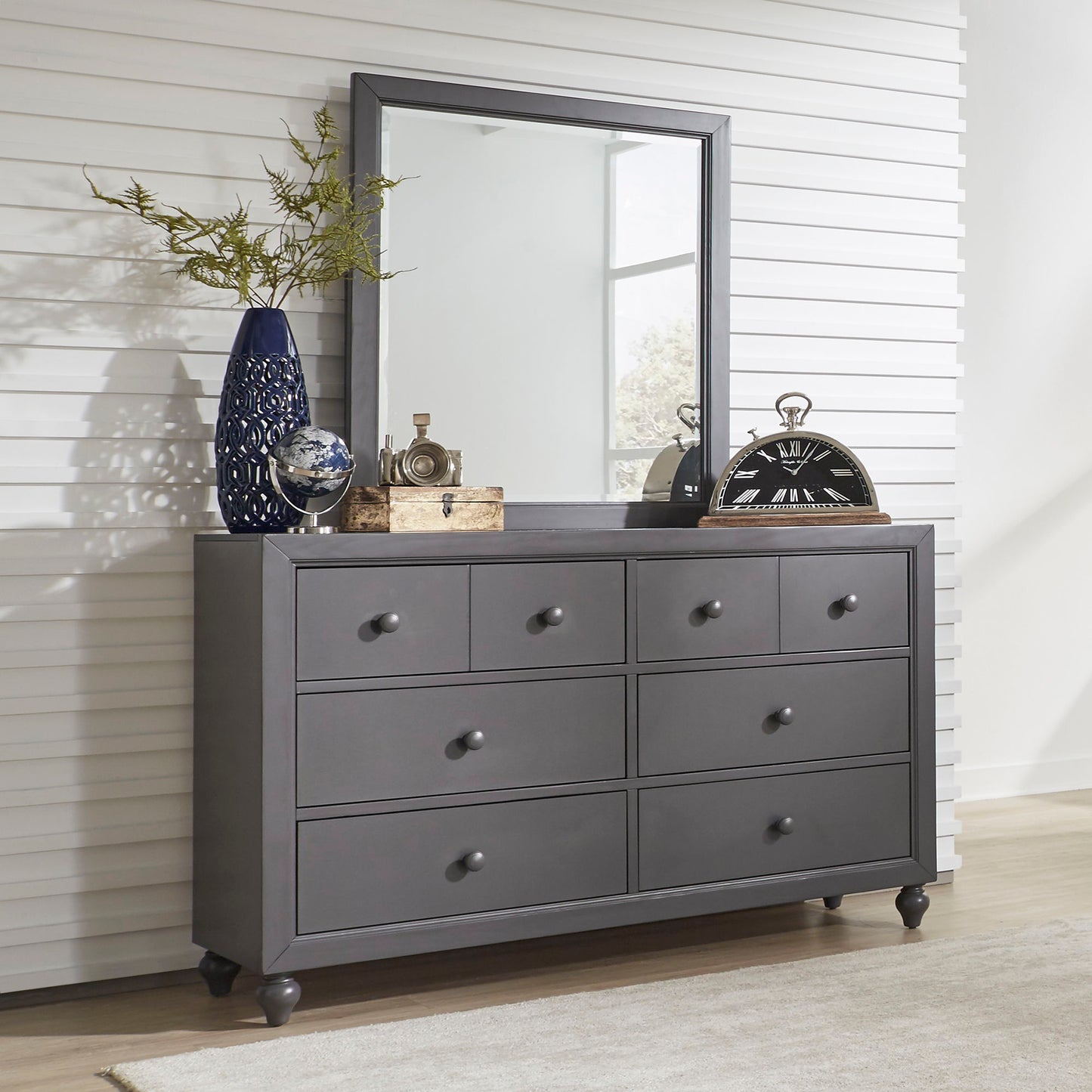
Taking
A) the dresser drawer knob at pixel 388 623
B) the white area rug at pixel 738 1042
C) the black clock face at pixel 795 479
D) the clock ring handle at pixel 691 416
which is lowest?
the white area rug at pixel 738 1042

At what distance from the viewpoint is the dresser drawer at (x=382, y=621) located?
240cm

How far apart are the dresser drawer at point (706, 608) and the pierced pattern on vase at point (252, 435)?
0.71 m

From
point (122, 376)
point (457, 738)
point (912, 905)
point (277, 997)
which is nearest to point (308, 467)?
point (122, 376)

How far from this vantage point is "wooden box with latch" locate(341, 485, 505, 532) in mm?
2580

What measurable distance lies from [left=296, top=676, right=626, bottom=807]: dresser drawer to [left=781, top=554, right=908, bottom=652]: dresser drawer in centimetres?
Result: 43

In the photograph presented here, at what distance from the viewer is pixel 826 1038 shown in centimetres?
234

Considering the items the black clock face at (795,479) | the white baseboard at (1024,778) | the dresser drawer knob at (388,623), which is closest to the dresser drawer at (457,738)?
the dresser drawer knob at (388,623)

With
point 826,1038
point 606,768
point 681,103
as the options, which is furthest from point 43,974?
point 681,103

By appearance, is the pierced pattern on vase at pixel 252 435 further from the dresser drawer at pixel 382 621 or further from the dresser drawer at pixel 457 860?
the dresser drawer at pixel 457 860

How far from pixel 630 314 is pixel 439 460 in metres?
0.67

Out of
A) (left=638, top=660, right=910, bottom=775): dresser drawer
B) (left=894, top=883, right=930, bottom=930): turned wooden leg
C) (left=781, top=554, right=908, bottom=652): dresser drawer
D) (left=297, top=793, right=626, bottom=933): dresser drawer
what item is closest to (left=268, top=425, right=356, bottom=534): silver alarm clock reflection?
(left=297, top=793, right=626, bottom=933): dresser drawer

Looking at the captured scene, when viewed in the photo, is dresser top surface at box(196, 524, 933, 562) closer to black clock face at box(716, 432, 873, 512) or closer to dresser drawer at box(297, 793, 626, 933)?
black clock face at box(716, 432, 873, 512)

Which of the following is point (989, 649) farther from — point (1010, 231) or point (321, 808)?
point (321, 808)

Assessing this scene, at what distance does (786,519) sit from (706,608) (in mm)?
375
